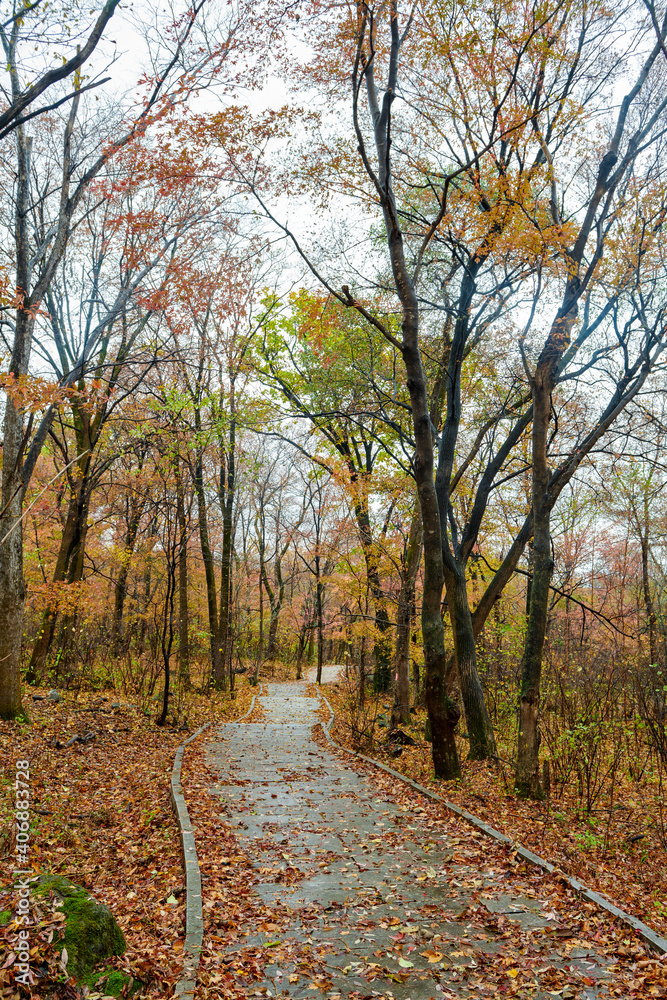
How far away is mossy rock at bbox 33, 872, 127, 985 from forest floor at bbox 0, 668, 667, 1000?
109 millimetres

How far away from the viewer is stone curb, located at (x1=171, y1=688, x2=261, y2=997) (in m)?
3.54

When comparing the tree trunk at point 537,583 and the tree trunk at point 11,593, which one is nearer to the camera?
the tree trunk at point 537,583

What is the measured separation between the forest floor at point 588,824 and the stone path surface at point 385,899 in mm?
678

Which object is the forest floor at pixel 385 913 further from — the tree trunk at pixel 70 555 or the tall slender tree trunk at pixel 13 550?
the tree trunk at pixel 70 555

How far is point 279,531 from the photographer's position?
3488cm

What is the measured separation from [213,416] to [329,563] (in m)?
17.0

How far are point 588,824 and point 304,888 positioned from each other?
14.5ft

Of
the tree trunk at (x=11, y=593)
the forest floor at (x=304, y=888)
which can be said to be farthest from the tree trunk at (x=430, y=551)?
the tree trunk at (x=11, y=593)

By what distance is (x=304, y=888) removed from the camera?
506 cm

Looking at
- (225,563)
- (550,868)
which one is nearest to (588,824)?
(550,868)

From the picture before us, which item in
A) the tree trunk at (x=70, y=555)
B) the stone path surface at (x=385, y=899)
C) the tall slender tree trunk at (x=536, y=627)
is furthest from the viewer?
the tree trunk at (x=70, y=555)

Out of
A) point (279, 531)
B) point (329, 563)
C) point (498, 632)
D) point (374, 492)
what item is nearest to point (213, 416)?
point (374, 492)

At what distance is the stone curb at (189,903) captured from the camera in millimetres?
3543

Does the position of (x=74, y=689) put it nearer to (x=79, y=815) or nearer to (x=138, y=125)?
(x=79, y=815)
